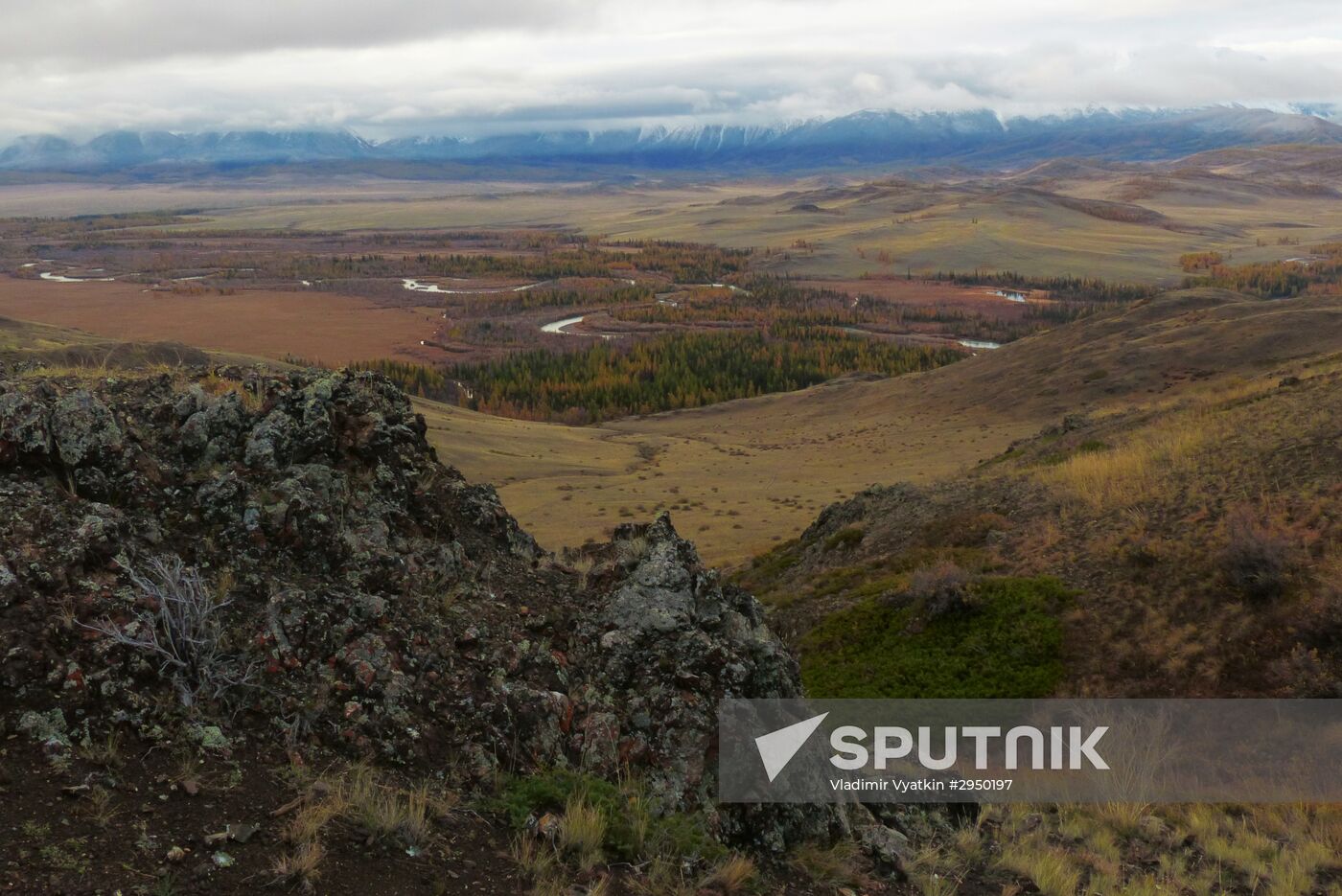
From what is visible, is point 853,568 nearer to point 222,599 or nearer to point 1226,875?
point 1226,875

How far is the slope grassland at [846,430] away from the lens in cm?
4625

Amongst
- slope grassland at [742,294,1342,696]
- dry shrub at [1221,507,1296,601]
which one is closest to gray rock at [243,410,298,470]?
slope grassland at [742,294,1342,696]

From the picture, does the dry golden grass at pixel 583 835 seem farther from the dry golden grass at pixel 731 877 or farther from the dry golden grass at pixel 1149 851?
the dry golden grass at pixel 1149 851

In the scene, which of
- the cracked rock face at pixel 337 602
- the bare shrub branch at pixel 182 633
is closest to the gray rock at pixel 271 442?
the cracked rock face at pixel 337 602

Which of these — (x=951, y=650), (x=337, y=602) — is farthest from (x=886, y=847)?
(x=951, y=650)

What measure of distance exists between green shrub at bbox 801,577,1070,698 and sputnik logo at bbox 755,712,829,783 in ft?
27.4

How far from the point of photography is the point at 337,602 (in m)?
8.89

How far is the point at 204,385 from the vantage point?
11.8 meters

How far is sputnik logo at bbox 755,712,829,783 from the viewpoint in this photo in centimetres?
908

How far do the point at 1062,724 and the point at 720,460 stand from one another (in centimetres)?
4816

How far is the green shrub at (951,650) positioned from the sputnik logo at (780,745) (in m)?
8.36

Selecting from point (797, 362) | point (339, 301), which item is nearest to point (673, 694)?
point (797, 362)

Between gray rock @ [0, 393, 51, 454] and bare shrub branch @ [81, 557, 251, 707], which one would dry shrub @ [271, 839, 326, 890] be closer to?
bare shrub branch @ [81, 557, 251, 707]

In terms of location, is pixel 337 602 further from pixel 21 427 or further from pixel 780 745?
pixel 780 745
